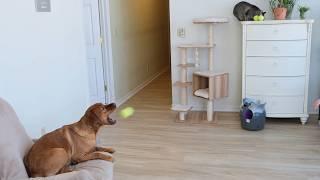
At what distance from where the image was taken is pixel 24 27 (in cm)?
298

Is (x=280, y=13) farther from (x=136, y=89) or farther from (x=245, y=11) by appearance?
(x=136, y=89)

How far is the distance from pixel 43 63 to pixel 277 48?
8.07 ft

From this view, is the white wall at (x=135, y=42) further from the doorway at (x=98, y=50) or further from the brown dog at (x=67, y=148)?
the brown dog at (x=67, y=148)

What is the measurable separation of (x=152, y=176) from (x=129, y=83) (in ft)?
9.65

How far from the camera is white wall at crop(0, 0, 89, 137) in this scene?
2.82 m

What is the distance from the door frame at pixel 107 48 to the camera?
495 cm

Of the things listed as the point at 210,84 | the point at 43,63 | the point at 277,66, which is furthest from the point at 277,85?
the point at 43,63

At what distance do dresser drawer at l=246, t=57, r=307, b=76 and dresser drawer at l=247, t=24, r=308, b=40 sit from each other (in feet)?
0.76

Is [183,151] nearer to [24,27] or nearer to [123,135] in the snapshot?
[123,135]

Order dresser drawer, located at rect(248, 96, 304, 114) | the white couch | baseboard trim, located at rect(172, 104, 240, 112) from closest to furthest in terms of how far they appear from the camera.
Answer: the white couch, dresser drawer, located at rect(248, 96, 304, 114), baseboard trim, located at rect(172, 104, 240, 112)

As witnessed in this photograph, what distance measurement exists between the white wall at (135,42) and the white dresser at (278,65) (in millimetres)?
1972

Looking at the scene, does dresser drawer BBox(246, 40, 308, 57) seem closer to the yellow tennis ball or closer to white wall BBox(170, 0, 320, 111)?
white wall BBox(170, 0, 320, 111)

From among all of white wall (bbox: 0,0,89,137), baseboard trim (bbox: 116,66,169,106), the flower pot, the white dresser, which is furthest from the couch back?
baseboard trim (bbox: 116,66,169,106)

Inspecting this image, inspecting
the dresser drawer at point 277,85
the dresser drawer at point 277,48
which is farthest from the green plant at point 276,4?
the dresser drawer at point 277,85
